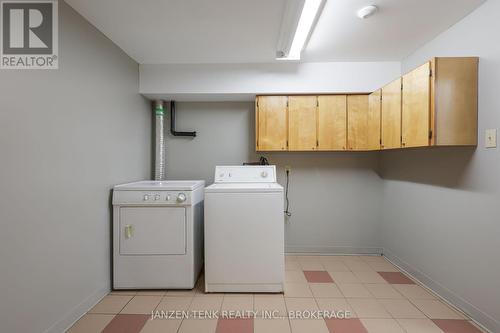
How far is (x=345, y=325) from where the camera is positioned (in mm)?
1856

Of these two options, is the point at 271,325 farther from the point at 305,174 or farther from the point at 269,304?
the point at 305,174

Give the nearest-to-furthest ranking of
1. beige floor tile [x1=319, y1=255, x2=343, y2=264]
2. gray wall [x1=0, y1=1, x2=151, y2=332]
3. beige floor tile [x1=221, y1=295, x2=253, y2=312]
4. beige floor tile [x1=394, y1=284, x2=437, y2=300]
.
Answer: gray wall [x1=0, y1=1, x2=151, y2=332], beige floor tile [x1=221, y1=295, x2=253, y2=312], beige floor tile [x1=394, y1=284, x2=437, y2=300], beige floor tile [x1=319, y1=255, x2=343, y2=264]

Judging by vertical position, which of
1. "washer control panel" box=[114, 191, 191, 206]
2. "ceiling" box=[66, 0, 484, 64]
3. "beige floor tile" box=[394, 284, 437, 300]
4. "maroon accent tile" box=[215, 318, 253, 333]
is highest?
"ceiling" box=[66, 0, 484, 64]

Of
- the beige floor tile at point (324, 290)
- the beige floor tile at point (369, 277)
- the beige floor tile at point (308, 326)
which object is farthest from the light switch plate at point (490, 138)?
the beige floor tile at point (308, 326)

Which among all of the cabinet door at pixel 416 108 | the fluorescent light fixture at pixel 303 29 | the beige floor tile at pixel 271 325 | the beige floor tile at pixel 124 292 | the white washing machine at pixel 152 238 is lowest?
the beige floor tile at pixel 124 292

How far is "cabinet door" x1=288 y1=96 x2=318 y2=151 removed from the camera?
2.99 metres

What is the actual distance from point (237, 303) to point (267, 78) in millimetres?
2433

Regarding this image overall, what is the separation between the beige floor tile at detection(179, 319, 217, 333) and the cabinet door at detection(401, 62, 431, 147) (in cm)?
223

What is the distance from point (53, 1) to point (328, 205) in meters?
3.40

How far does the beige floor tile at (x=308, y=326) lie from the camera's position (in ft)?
5.90

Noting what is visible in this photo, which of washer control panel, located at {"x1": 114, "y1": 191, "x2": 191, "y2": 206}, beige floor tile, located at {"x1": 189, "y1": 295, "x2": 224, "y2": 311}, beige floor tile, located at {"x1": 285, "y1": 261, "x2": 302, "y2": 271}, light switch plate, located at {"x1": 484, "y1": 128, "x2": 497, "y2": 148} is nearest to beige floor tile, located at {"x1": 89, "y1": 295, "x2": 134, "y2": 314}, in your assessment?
beige floor tile, located at {"x1": 189, "y1": 295, "x2": 224, "y2": 311}

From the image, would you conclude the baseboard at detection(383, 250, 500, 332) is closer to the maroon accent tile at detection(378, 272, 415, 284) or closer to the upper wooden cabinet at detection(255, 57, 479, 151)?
the maroon accent tile at detection(378, 272, 415, 284)

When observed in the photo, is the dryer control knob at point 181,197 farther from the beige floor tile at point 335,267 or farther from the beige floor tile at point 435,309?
the beige floor tile at point 435,309

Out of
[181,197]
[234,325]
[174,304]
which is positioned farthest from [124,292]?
[234,325]
